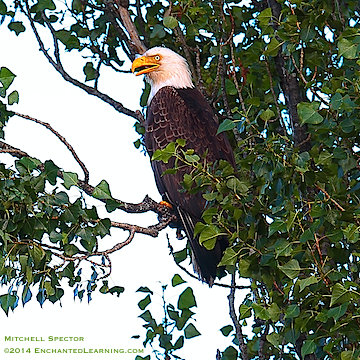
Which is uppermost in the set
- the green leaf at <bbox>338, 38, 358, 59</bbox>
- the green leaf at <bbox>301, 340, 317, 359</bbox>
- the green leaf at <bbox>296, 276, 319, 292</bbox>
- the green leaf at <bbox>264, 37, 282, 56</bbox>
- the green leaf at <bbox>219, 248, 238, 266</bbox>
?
the green leaf at <bbox>264, 37, 282, 56</bbox>

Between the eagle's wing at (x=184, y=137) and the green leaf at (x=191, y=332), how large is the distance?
841 millimetres

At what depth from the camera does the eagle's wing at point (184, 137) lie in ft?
14.0

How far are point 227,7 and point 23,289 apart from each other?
2370 mm

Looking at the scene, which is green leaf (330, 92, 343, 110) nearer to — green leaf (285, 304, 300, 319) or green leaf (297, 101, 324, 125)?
green leaf (297, 101, 324, 125)

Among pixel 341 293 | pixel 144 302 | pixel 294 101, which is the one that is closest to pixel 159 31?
pixel 294 101

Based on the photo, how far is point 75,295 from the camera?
315cm

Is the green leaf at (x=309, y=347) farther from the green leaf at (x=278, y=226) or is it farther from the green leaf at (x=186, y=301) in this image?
the green leaf at (x=186, y=301)

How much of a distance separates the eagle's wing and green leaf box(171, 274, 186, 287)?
0.76 m

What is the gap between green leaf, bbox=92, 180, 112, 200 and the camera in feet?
9.24

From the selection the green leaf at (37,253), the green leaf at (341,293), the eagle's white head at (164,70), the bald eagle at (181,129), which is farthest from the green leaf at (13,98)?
the eagle's white head at (164,70)

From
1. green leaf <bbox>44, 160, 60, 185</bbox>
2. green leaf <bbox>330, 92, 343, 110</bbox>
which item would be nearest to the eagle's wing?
green leaf <bbox>44, 160, 60, 185</bbox>

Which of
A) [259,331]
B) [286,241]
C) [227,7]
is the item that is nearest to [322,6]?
[227,7]

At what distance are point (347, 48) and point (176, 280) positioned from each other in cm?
148

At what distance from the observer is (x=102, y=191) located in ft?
9.29
